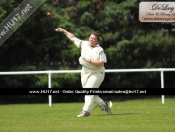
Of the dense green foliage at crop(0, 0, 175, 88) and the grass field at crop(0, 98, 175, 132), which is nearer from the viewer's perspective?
the grass field at crop(0, 98, 175, 132)

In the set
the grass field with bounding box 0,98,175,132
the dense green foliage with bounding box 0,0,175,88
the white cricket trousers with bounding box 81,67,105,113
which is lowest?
the grass field with bounding box 0,98,175,132

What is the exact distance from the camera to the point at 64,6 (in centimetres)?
2467

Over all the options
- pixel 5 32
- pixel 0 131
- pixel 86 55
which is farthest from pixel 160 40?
pixel 0 131

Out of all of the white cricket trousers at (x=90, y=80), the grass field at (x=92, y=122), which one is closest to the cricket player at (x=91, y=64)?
the white cricket trousers at (x=90, y=80)

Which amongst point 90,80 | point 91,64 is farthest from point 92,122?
point 91,64

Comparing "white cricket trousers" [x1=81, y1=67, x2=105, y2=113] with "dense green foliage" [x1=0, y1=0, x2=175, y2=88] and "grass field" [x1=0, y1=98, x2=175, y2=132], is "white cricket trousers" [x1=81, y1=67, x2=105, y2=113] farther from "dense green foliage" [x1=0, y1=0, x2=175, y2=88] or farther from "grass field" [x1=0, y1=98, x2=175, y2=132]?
"dense green foliage" [x1=0, y1=0, x2=175, y2=88]

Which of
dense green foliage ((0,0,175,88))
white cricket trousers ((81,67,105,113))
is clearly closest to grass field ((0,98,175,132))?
white cricket trousers ((81,67,105,113))

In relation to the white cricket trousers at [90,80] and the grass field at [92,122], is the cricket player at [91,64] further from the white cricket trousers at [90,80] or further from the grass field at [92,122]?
the grass field at [92,122]

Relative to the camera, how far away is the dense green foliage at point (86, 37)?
22.7m

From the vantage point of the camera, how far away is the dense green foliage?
2266 cm

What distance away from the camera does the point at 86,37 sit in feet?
75.6

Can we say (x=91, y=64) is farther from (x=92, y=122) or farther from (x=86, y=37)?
(x=86, y=37)

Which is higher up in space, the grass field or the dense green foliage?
the dense green foliage

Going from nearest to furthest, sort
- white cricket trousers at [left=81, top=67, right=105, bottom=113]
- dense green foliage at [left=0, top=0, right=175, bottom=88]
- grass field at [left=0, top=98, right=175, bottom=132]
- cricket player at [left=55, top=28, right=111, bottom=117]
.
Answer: grass field at [left=0, top=98, right=175, bottom=132] < cricket player at [left=55, top=28, right=111, bottom=117] < white cricket trousers at [left=81, top=67, right=105, bottom=113] < dense green foliage at [left=0, top=0, right=175, bottom=88]
